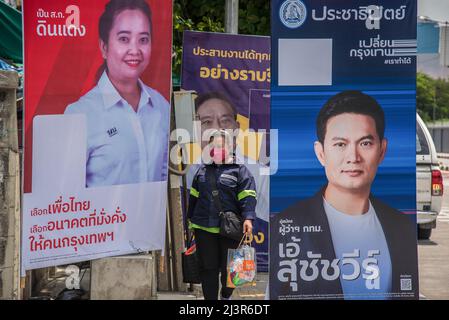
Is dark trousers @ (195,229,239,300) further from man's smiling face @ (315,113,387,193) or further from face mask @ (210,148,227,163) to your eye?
man's smiling face @ (315,113,387,193)

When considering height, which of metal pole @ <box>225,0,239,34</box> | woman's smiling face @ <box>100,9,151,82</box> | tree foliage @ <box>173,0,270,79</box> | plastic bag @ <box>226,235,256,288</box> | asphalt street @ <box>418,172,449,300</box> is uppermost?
tree foliage @ <box>173,0,270,79</box>

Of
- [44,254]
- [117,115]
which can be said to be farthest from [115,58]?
[44,254]

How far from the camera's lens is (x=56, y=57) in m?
7.10

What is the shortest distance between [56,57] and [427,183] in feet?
27.3

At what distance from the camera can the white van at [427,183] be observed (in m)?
13.9

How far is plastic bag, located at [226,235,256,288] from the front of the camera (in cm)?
816

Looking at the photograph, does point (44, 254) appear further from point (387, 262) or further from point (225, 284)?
point (387, 262)

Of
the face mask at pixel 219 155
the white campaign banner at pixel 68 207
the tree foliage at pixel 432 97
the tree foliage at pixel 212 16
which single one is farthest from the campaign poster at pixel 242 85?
the tree foliage at pixel 432 97

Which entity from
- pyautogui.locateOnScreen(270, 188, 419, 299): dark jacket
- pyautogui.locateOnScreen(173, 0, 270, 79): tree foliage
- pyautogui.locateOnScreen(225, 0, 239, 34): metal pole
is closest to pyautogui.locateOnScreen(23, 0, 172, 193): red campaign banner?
pyautogui.locateOnScreen(270, 188, 419, 299): dark jacket

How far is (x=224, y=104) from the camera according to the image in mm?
10062

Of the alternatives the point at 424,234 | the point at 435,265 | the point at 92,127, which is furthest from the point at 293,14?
the point at 424,234

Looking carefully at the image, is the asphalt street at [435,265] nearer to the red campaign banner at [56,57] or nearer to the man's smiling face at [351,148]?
the man's smiling face at [351,148]

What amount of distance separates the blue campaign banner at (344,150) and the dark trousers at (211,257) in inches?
62.5

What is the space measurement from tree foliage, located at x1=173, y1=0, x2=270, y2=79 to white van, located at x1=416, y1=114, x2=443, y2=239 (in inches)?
119
